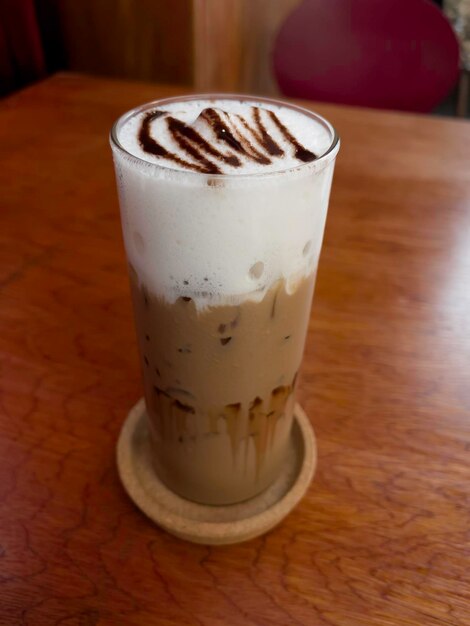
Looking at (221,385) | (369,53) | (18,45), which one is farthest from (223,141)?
(18,45)

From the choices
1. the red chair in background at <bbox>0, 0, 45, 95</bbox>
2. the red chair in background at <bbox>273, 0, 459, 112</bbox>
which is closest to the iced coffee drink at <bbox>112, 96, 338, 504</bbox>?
the red chair in background at <bbox>273, 0, 459, 112</bbox>

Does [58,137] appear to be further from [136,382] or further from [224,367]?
[224,367]

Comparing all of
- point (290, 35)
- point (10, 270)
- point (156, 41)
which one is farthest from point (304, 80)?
point (10, 270)

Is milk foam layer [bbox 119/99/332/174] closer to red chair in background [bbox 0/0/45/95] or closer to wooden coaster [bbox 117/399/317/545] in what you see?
wooden coaster [bbox 117/399/317/545]

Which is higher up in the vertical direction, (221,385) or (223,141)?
(223,141)

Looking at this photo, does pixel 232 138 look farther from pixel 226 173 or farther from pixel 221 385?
A: pixel 221 385
